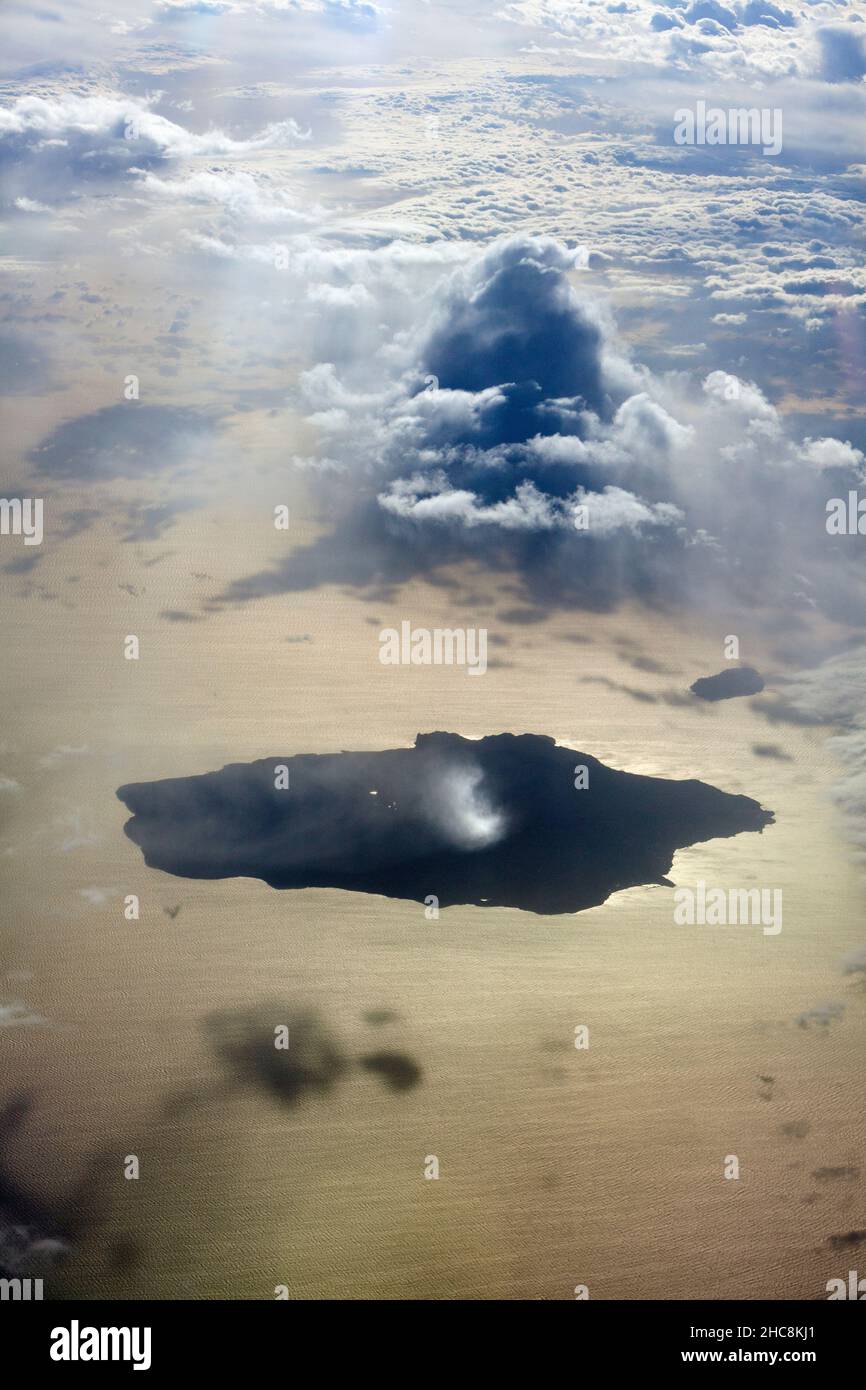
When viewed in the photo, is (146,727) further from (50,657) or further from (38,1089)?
(38,1089)

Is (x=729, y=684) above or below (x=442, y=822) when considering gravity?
above

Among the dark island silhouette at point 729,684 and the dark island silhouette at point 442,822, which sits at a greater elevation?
the dark island silhouette at point 729,684

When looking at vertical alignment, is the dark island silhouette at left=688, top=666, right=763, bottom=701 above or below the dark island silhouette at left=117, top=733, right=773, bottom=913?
above

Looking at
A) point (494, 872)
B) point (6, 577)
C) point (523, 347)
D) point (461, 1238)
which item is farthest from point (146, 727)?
point (523, 347)

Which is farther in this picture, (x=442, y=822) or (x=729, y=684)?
(x=729, y=684)

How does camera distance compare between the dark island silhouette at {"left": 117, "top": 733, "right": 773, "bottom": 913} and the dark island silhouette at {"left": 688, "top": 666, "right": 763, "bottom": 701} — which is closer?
the dark island silhouette at {"left": 117, "top": 733, "right": 773, "bottom": 913}

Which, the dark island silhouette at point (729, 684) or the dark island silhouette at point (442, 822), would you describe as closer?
the dark island silhouette at point (442, 822)
